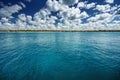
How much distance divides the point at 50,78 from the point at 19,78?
2.62m

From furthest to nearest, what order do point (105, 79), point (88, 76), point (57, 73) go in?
1. point (57, 73)
2. point (88, 76)
3. point (105, 79)

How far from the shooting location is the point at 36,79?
745 cm

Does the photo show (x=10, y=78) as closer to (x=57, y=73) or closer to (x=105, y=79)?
(x=57, y=73)

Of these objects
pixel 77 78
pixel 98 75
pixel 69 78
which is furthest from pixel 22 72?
pixel 98 75

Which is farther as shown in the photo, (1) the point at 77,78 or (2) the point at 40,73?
(2) the point at 40,73

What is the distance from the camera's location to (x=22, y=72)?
340 inches

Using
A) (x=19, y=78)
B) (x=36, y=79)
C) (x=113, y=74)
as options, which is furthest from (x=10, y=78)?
(x=113, y=74)

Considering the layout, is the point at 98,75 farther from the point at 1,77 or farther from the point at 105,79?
the point at 1,77

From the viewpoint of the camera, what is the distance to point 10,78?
24.9 feet

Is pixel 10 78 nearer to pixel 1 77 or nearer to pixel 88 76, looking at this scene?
pixel 1 77

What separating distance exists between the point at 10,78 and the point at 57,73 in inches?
160

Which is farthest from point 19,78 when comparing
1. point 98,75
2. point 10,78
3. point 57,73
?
point 98,75

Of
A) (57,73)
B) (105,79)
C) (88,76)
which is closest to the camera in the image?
(105,79)

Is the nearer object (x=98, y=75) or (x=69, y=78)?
(x=69, y=78)
